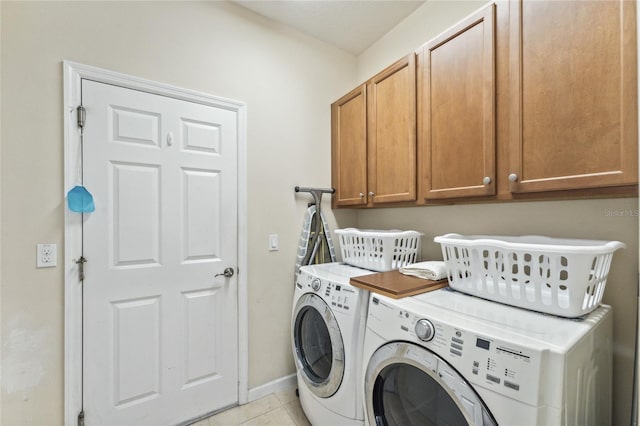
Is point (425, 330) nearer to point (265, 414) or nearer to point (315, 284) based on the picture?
point (315, 284)

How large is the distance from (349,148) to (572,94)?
1324 millimetres

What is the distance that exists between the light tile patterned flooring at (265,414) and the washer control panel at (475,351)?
1163 mm

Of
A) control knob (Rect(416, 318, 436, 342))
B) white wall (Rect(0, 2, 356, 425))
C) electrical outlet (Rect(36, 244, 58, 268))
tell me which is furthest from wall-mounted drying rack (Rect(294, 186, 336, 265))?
electrical outlet (Rect(36, 244, 58, 268))

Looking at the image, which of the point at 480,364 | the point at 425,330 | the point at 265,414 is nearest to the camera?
the point at 480,364

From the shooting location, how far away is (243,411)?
1.80m

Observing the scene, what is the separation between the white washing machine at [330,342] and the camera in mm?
1319

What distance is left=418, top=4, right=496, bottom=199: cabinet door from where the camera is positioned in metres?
1.23

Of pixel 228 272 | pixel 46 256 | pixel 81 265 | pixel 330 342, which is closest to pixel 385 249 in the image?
pixel 330 342

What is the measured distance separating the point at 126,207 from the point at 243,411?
1489mm

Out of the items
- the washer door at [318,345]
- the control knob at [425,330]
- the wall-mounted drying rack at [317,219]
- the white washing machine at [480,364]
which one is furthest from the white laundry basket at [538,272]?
the wall-mounted drying rack at [317,219]

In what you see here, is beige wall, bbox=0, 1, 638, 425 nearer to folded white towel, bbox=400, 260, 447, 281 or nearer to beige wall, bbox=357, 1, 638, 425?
beige wall, bbox=357, 1, 638, 425

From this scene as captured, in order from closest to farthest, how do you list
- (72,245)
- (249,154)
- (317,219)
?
1. (72,245)
2. (249,154)
3. (317,219)

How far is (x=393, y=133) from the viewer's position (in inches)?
67.7

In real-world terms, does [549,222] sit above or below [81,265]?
above
